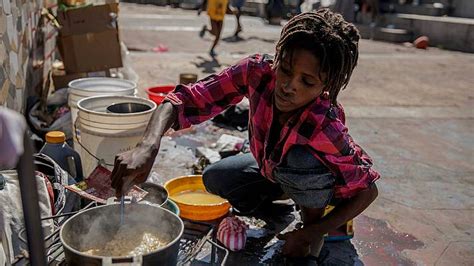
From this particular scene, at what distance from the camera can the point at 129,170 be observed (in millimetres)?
1815

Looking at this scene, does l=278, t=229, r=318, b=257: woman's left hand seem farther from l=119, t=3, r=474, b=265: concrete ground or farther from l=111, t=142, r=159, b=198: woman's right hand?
l=111, t=142, r=159, b=198: woman's right hand

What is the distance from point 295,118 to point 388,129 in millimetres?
3131

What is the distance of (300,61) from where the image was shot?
6.82ft

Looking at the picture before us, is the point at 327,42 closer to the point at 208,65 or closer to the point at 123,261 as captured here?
the point at 123,261

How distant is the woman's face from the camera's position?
6.80ft

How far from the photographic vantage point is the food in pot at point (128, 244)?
182cm

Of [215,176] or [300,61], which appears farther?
[215,176]

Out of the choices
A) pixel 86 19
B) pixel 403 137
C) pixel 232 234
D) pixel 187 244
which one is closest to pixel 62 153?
pixel 187 244

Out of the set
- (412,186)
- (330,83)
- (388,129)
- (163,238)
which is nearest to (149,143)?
(163,238)

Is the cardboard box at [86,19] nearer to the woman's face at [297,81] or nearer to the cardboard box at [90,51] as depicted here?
the cardboard box at [90,51]

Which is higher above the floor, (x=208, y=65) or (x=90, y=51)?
(x=90, y=51)

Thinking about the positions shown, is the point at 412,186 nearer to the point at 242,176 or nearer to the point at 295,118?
the point at 242,176

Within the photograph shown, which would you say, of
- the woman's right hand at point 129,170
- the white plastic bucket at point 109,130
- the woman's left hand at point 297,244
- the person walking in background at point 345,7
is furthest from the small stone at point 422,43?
the woman's right hand at point 129,170

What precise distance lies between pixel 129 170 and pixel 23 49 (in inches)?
106
